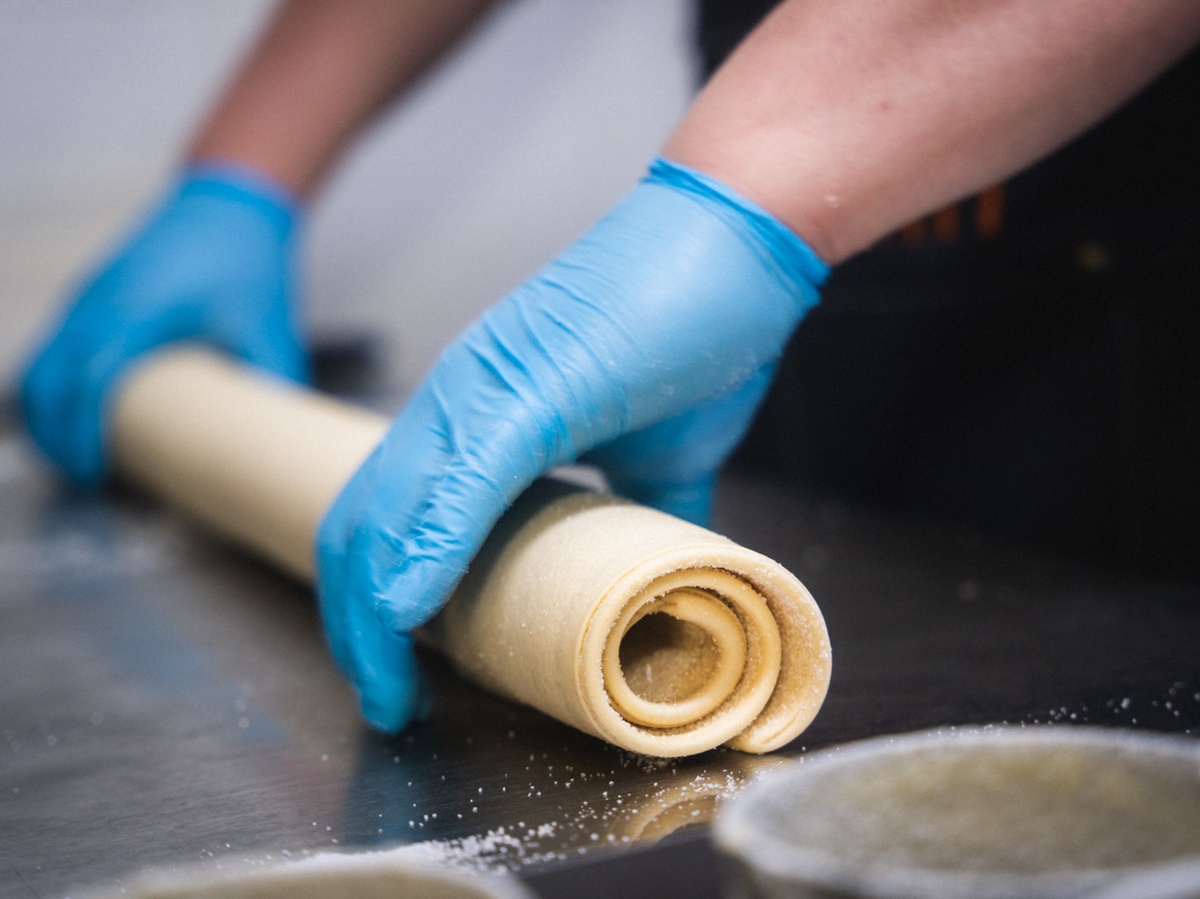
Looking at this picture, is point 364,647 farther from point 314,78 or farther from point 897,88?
point 314,78

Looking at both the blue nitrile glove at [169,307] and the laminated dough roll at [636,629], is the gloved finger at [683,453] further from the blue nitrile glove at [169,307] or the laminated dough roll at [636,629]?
the blue nitrile glove at [169,307]

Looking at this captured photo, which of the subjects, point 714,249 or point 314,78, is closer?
point 714,249

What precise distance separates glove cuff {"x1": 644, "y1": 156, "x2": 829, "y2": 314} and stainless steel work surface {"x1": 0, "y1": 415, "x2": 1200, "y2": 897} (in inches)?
15.2

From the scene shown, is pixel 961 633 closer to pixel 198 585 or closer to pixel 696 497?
pixel 696 497

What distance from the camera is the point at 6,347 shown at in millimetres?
3359

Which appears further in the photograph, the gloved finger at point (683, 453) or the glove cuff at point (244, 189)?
the glove cuff at point (244, 189)

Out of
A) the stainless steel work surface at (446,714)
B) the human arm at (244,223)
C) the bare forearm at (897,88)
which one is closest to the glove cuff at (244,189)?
the human arm at (244,223)

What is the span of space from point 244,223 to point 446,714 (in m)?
1.67

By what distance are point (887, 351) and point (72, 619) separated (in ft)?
3.96

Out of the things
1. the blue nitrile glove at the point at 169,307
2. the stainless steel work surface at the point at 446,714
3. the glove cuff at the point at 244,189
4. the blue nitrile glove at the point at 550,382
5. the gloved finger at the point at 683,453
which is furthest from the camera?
the glove cuff at the point at 244,189

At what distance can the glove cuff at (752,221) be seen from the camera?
109 centimetres

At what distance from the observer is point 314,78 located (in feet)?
8.61

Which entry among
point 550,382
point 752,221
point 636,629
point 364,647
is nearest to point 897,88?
point 752,221

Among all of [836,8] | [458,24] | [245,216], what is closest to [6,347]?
[245,216]
